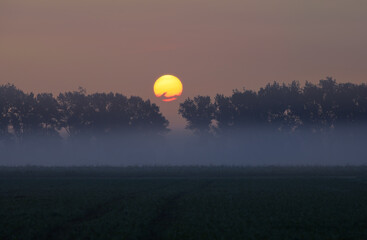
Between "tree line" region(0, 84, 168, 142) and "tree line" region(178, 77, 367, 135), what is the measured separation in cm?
1177

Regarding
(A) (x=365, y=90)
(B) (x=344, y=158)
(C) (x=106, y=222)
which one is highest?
(A) (x=365, y=90)

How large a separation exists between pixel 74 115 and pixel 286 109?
5311 cm

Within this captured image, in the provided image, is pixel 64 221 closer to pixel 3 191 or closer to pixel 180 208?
pixel 180 208

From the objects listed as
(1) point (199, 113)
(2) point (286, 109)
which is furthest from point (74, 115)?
(2) point (286, 109)

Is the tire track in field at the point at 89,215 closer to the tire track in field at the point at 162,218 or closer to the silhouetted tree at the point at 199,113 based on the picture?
the tire track in field at the point at 162,218

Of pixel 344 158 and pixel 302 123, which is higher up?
pixel 302 123

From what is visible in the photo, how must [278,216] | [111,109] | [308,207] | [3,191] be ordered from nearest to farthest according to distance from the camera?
[278,216]
[308,207]
[3,191]
[111,109]

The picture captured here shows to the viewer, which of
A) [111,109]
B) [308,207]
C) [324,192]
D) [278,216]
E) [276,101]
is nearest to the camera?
[278,216]

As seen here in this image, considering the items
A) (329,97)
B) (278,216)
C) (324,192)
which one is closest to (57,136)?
(329,97)

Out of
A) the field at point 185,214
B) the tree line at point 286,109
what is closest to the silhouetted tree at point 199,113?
the tree line at point 286,109

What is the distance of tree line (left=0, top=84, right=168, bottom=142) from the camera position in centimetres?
11450

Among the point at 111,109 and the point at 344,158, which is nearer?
the point at 344,158

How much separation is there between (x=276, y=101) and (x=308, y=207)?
3463 inches

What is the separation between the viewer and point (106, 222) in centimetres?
2358
